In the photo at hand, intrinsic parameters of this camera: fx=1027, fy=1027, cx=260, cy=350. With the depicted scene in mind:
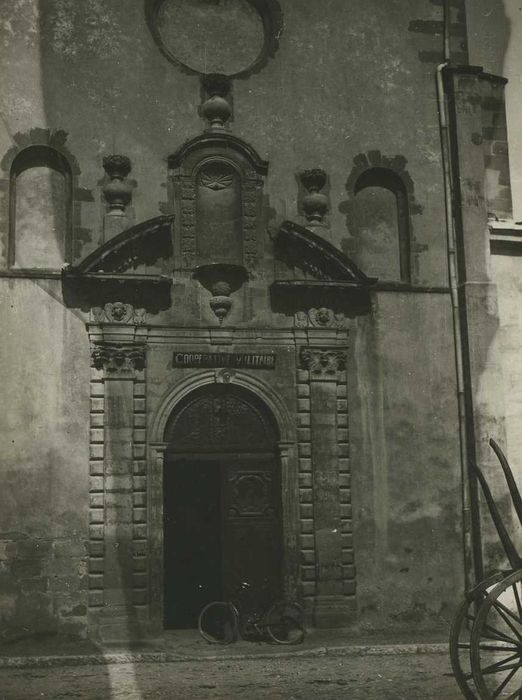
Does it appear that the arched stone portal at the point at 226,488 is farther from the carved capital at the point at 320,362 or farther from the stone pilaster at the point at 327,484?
the carved capital at the point at 320,362

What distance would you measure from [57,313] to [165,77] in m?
3.52

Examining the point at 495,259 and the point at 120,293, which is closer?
the point at 120,293

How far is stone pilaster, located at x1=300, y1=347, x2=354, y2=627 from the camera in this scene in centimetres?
1275

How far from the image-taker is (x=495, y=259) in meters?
14.1

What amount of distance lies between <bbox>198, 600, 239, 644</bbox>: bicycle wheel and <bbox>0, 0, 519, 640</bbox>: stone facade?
672mm

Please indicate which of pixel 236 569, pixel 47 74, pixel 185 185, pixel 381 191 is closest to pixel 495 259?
pixel 381 191

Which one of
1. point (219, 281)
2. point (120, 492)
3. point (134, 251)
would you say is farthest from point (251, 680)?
point (134, 251)

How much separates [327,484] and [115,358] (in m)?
3.11

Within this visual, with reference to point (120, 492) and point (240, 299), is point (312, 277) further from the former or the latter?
point (120, 492)

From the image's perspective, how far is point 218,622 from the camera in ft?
41.7

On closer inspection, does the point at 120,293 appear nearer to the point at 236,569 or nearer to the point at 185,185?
the point at 185,185

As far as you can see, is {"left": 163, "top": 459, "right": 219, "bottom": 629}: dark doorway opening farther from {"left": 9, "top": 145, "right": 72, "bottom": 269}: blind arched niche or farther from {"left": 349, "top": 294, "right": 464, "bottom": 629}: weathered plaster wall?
{"left": 9, "top": 145, "right": 72, "bottom": 269}: blind arched niche

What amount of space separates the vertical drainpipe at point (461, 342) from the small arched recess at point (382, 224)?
0.61m

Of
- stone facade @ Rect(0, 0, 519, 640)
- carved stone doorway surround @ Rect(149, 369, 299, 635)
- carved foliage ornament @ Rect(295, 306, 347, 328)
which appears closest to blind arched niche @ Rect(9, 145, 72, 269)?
stone facade @ Rect(0, 0, 519, 640)
